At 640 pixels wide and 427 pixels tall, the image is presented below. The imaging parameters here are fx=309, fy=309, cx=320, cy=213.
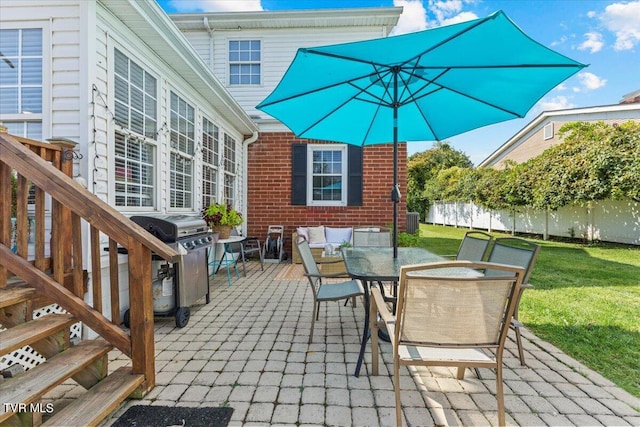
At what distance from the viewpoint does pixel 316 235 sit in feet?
22.1

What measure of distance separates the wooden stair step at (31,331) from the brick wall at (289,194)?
5327mm

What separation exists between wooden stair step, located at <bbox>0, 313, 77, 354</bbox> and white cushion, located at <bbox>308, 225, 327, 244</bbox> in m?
4.93

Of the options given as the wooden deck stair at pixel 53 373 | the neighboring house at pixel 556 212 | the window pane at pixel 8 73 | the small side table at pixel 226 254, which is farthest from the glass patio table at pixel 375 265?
the neighboring house at pixel 556 212

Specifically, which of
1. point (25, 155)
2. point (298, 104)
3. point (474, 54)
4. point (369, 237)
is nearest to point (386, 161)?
point (369, 237)

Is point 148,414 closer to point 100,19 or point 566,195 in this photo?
point 100,19

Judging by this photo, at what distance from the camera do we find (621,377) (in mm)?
2213

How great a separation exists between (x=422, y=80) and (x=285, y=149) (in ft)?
15.3

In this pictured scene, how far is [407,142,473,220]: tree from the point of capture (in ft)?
71.4

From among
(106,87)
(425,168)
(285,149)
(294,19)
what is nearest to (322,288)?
(106,87)

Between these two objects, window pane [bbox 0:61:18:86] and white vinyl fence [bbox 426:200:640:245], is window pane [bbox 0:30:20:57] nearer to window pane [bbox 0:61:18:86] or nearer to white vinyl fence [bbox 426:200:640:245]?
window pane [bbox 0:61:18:86]

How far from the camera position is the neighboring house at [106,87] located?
276 centimetres

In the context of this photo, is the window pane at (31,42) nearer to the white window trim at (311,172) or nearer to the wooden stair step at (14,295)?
the wooden stair step at (14,295)

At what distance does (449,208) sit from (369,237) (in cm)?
1575

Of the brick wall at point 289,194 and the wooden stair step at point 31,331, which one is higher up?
the brick wall at point 289,194
